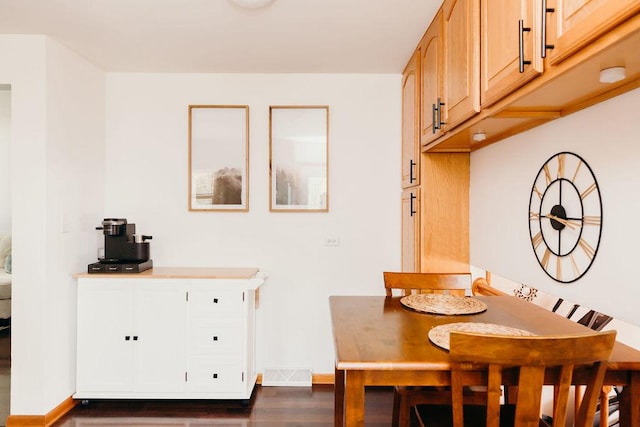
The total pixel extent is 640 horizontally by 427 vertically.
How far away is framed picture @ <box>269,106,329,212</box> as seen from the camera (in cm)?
321

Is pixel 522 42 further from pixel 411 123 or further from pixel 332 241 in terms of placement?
pixel 332 241

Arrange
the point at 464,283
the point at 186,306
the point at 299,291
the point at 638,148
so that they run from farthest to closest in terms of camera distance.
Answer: the point at 299,291
the point at 186,306
the point at 464,283
the point at 638,148

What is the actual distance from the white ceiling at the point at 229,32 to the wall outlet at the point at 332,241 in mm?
1291

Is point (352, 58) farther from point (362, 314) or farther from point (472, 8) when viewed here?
point (362, 314)

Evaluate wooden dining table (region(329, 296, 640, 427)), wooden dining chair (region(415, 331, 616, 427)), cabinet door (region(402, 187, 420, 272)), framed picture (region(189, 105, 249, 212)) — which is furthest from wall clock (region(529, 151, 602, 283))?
framed picture (region(189, 105, 249, 212))

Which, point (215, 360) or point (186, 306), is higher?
point (186, 306)

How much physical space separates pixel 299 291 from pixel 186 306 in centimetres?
86

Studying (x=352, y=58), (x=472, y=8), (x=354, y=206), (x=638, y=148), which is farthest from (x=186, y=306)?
(x=638, y=148)

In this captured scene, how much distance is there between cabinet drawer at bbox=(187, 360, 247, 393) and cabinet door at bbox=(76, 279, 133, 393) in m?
0.43

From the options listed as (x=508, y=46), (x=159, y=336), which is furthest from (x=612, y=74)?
(x=159, y=336)

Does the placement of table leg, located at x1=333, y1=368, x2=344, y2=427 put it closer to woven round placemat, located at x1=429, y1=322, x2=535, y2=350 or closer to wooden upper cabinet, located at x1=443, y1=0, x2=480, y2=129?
woven round placemat, located at x1=429, y1=322, x2=535, y2=350

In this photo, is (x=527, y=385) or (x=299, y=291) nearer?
(x=527, y=385)

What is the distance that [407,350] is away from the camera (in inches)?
52.8

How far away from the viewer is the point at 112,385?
2.78 m
